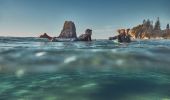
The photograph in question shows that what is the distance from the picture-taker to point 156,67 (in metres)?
11.9

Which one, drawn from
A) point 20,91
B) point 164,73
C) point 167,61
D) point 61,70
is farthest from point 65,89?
point 167,61

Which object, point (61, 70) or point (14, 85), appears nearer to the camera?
point (14, 85)

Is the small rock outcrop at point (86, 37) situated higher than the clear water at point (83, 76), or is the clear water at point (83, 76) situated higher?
the small rock outcrop at point (86, 37)

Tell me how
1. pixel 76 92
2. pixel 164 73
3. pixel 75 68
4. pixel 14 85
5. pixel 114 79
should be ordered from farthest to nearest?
pixel 75 68, pixel 164 73, pixel 114 79, pixel 14 85, pixel 76 92

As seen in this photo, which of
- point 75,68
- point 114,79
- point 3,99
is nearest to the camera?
point 3,99

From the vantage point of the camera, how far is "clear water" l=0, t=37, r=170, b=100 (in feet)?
25.2

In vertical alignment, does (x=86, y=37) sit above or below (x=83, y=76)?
above

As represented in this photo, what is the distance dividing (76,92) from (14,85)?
6.87 ft

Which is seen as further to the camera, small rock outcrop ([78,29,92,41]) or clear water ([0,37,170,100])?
small rock outcrop ([78,29,92,41])

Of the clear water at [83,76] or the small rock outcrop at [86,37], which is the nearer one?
the clear water at [83,76]

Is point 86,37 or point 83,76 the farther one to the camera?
point 86,37

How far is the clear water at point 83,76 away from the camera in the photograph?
25.2ft

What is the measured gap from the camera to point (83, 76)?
9.84 meters

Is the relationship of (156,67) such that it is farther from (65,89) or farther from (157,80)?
(65,89)
